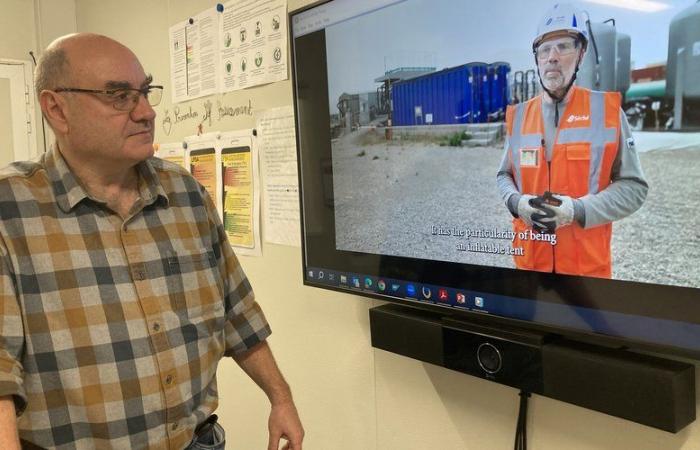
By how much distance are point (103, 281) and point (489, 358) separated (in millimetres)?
834

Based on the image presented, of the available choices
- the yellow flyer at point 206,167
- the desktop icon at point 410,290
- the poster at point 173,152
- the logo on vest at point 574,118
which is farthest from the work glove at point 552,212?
the poster at point 173,152

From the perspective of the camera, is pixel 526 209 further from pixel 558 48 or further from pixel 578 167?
pixel 558 48

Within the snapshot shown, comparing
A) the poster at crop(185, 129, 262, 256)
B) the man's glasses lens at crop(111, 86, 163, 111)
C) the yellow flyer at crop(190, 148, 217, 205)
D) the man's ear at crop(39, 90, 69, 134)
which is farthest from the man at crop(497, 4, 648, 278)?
the yellow flyer at crop(190, 148, 217, 205)

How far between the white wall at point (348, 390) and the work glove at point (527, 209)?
0.42m

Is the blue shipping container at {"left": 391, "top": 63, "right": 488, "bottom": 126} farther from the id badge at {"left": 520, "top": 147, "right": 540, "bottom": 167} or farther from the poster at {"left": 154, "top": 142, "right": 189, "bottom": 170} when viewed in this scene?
the poster at {"left": 154, "top": 142, "right": 189, "bottom": 170}

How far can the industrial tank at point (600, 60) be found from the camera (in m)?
0.97

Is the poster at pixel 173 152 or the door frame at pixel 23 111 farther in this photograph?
the door frame at pixel 23 111

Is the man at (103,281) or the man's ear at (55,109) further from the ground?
the man's ear at (55,109)

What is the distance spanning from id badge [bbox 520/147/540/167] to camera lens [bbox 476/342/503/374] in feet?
1.25

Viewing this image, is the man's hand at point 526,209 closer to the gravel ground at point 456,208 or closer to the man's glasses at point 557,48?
the gravel ground at point 456,208

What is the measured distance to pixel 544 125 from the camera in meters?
1.09

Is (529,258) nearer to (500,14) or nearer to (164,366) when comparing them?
(500,14)

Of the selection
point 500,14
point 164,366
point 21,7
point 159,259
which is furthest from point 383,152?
point 21,7

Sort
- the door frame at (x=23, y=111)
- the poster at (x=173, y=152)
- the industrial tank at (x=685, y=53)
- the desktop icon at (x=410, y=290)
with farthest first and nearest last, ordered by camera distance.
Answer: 1. the door frame at (x=23, y=111)
2. the poster at (x=173, y=152)
3. the desktop icon at (x=410, y=290)
4. the industrial tank at (x=685, y=53)
